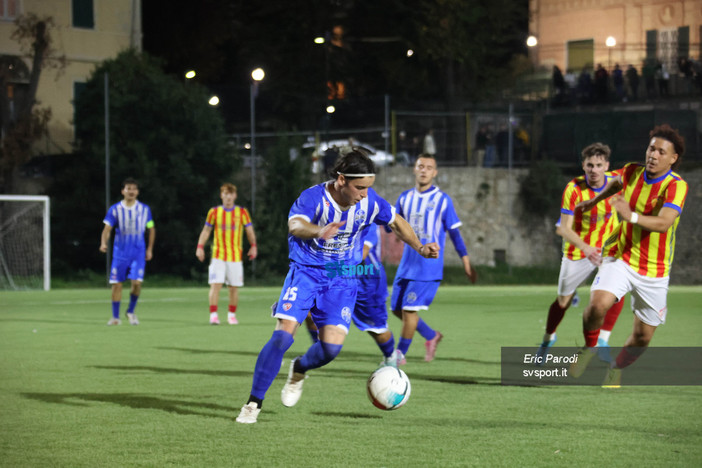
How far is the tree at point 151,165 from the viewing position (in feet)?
87.2

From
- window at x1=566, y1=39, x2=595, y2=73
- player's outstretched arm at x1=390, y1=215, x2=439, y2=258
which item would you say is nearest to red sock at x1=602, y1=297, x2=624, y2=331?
player's outstretched arm at x1=390, y1=215, x2=439, y2=258

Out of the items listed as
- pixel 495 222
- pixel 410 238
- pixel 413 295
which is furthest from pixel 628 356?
pixel 495 222

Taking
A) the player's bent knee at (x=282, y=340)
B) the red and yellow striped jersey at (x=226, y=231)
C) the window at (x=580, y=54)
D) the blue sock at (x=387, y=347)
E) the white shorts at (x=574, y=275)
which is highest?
the window at (x=580, y=54)

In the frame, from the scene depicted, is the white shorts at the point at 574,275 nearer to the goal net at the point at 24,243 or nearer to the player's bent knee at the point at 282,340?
the player's bent knee at the point at 282,340

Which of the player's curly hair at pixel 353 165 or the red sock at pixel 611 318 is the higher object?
the player's curly hair at pixel 353 165

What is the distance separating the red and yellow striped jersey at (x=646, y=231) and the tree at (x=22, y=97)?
22.3m

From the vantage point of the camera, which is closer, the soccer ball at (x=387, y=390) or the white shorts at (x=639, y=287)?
the soccer ball at (x=387, y=390)

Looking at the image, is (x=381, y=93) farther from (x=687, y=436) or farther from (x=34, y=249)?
(x=687, y=436)

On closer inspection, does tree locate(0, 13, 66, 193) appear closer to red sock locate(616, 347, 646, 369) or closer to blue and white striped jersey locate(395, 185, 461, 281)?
blue and white striped jersey locate(395, 185, 461, 281)

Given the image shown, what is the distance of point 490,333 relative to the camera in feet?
46.4

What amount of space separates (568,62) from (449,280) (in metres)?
19.3

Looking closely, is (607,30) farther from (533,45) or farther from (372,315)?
(372,315)

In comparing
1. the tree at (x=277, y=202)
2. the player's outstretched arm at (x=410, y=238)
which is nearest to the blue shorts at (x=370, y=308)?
the player's outstretched arm at (x=410, y=238)

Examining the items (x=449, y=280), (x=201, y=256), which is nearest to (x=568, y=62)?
(x=449, y=280)
